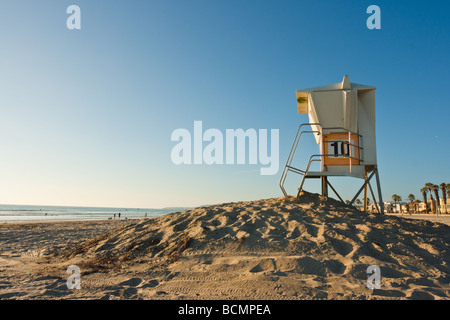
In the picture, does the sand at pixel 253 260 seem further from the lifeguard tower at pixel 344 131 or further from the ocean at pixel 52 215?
the ocean at pixel 52 215

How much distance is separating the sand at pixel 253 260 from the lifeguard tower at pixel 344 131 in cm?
141

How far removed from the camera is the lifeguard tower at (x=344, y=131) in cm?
878

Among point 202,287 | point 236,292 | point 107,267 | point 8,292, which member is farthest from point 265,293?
point 8,292

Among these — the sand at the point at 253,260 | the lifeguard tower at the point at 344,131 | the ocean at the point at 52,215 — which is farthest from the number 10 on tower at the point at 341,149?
the ocean at the point at 52,215

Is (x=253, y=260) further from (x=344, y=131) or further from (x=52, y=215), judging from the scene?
(x=52, y=215)

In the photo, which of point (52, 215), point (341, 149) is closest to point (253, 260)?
point (341, 149)

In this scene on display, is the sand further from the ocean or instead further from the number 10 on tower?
the ocean

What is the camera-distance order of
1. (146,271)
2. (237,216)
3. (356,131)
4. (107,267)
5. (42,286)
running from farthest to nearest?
(356,131)
(237,216)
(107,267)
(146,271)
(42,286)

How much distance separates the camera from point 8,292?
167 inches

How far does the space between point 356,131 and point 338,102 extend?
1.12 metres

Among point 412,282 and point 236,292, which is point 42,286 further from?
point 412,282

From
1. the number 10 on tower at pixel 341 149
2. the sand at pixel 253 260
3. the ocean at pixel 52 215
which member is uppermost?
the number 10 on tower at pixel 341 149

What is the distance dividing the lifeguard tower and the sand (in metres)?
1.41

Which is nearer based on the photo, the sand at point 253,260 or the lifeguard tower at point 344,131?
the sand at point 253,260
